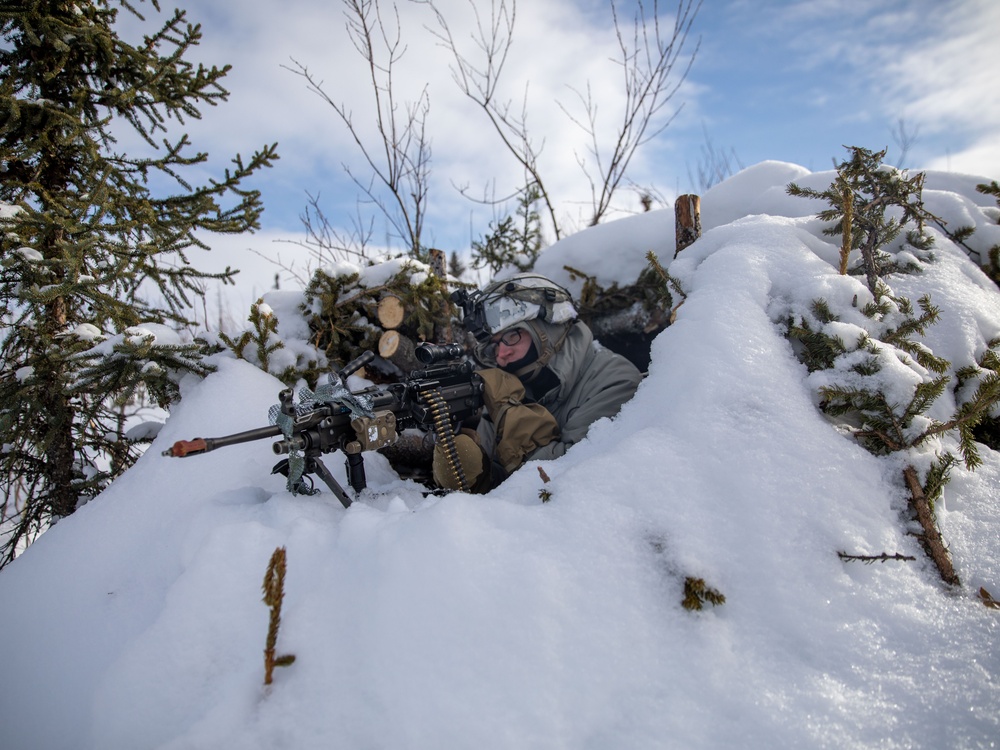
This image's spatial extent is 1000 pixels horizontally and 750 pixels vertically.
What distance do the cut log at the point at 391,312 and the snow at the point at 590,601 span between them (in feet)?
7.12

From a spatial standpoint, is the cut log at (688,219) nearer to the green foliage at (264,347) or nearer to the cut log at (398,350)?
the cut log at (398,350)

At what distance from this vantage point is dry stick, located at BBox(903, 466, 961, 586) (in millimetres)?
1741

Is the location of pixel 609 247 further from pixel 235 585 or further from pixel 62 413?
pixel 62 413

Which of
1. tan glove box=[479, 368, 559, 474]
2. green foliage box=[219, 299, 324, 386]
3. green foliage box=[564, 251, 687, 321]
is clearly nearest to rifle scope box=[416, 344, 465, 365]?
tan glove box=[479, 368, 559, 474]

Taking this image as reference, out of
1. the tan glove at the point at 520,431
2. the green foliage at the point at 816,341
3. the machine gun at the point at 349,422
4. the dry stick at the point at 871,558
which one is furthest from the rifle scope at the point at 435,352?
the dry stick at the point at 871,558

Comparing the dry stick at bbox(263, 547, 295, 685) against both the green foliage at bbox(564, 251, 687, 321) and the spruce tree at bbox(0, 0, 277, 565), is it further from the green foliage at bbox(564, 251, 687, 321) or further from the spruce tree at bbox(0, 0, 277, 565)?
the green foliage at bbox(564, 251, 687, 321)

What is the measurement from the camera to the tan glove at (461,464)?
135 inches

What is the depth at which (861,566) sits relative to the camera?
1715 millimetres

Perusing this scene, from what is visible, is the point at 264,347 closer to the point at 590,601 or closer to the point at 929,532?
the point at 590,601

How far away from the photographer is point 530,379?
4.30 meters

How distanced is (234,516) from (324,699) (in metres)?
1.08

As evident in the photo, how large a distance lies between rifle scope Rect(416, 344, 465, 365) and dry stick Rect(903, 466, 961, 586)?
8.60 feet

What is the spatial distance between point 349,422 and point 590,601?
5.45ft

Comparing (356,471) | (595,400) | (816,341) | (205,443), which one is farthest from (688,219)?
(205,443)
